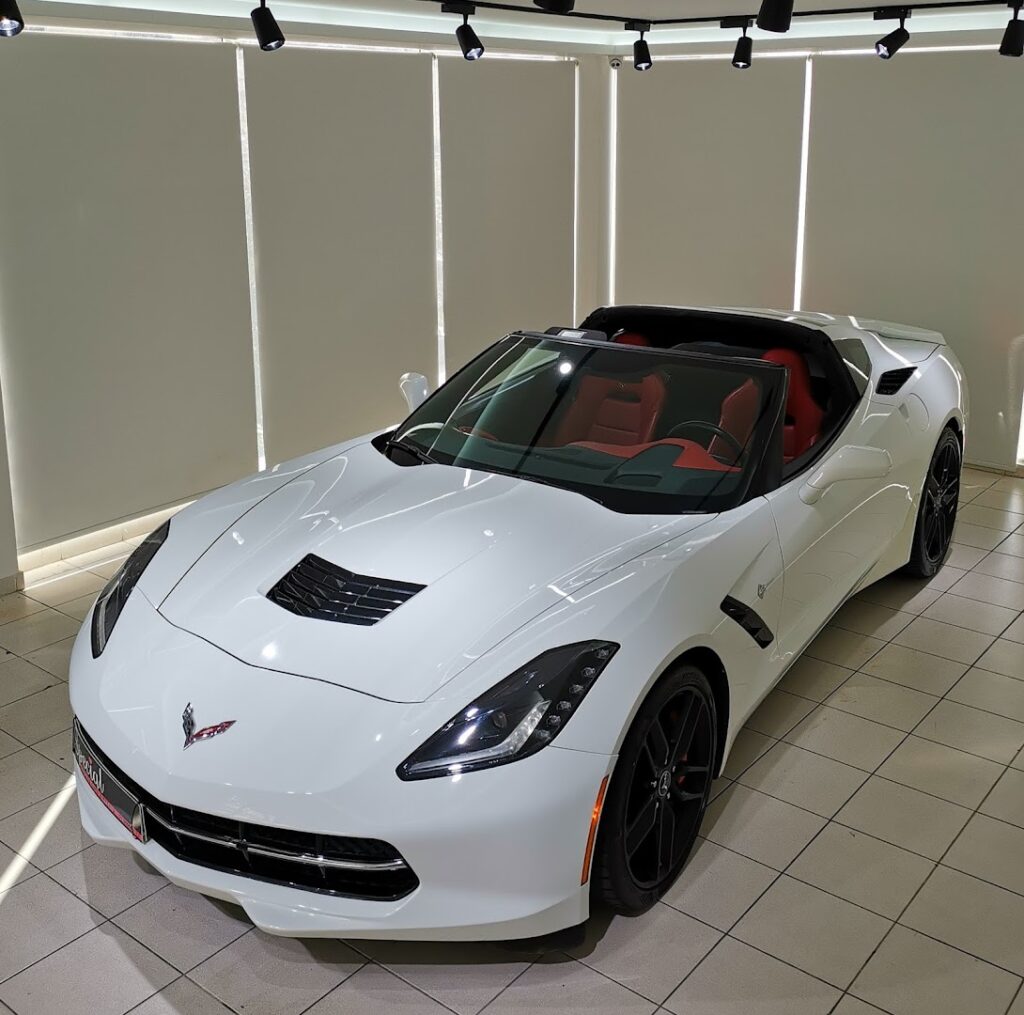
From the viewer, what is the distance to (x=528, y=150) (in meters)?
7.22

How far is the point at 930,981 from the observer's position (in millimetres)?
2574

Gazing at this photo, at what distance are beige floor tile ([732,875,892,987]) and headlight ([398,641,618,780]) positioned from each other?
76 cm

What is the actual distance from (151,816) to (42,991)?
47cm

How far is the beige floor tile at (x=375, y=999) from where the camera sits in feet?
8.13

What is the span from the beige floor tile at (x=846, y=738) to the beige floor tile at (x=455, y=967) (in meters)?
1.32

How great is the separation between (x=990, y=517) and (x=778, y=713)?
8.00ft

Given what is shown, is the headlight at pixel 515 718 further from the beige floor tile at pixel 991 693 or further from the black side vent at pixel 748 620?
the beige floor tile at pixel 991 693

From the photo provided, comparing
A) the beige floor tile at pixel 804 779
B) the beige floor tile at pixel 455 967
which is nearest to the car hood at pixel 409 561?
the beige floor tile at pixel 455 967

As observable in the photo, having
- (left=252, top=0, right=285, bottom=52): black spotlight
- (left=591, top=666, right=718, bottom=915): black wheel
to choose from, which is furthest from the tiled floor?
(left=252, top=0, right=285, bottom=52): black spotlight

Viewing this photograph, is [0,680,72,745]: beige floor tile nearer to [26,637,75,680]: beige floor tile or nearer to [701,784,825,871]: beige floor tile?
[26,637,75,680]: beige floor tile

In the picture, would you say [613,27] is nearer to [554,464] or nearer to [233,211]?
[233,211]

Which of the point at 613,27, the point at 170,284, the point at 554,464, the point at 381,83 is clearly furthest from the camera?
the point at 613,27

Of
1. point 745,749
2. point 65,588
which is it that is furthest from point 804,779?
point 65,588

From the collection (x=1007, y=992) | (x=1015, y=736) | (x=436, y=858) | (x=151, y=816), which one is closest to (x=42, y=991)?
(x=151, y=816)
